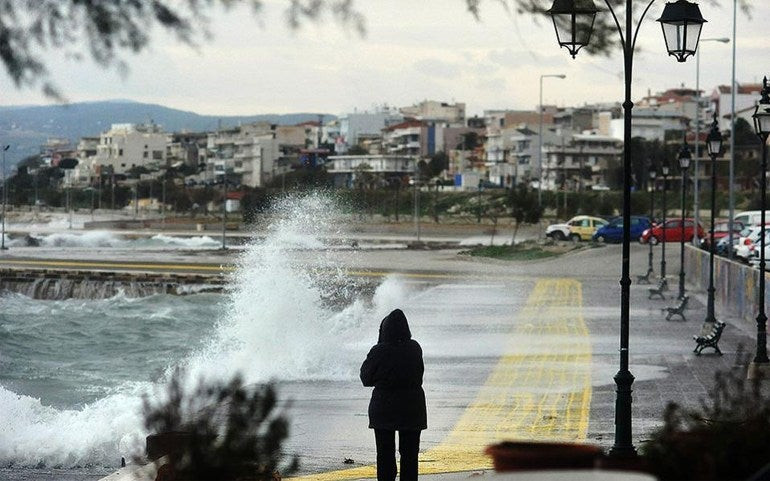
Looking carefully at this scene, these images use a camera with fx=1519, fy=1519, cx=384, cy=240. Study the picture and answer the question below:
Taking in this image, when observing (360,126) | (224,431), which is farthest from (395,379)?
(360,126)

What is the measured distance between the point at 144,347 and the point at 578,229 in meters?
32.4

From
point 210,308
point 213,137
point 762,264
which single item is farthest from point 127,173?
point 762,264

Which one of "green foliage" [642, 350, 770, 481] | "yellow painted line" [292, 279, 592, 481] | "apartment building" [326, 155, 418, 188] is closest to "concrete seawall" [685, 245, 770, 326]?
"yellow painted line" [292, 279, 592, 481]

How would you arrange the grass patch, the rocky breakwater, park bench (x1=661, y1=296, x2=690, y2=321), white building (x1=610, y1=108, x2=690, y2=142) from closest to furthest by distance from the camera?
park bench (x1=661, y1=296, x2=690, y2=321) → the rocky breakwater → the grass patch → white building (x1=610, y1=108, x2=690, y2=142)

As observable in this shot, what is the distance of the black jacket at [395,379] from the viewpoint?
9.98 meters

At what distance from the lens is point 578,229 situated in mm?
70188

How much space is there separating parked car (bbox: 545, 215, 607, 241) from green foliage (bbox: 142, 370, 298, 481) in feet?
207

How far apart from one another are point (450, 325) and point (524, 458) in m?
27.3

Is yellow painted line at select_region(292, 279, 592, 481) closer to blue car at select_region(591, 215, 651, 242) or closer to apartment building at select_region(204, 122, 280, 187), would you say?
blue car at select_region(591, 215, 651, 242)

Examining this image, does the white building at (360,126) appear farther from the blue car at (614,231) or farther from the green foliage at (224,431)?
the green foliage at (224,431)

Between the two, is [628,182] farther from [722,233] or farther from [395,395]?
[722,233]

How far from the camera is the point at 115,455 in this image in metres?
18.6

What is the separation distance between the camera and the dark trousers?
394 inches

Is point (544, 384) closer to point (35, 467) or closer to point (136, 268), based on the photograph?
point (35, 467)
